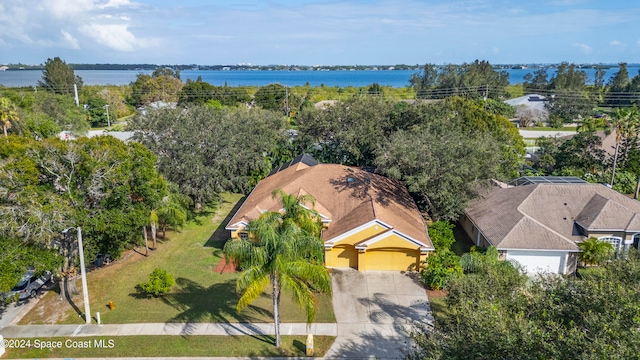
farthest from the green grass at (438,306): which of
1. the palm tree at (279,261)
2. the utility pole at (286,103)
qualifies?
the utility pole at (286,103)


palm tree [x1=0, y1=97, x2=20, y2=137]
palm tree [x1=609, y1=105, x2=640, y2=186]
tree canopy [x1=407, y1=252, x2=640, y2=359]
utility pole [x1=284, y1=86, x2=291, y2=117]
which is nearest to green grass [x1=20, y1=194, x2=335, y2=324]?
tree canopy [x1=407, y1=252, x2=640, y2=359]

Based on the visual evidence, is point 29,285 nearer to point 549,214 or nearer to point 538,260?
point 538,260

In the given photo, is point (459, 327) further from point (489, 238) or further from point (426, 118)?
point (426, 118)

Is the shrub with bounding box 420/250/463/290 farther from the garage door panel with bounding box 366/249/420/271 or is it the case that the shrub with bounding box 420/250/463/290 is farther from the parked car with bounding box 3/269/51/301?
the parked car with bounding box 3/269/51/301

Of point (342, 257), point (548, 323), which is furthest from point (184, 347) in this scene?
point (548, 323)

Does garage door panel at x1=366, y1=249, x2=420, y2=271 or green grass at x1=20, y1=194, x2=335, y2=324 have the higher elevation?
garage door panel at x1=366, y1=249, x2=420, y2=271

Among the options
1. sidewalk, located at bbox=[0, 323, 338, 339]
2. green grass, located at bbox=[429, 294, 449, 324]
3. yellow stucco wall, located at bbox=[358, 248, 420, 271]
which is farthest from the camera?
yellow stucco wall, located at bbox=[358, 248, 420, 271]

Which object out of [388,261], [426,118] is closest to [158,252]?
[388,261]

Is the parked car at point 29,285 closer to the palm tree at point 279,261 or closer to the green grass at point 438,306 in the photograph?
the palm tree at point 279,261
